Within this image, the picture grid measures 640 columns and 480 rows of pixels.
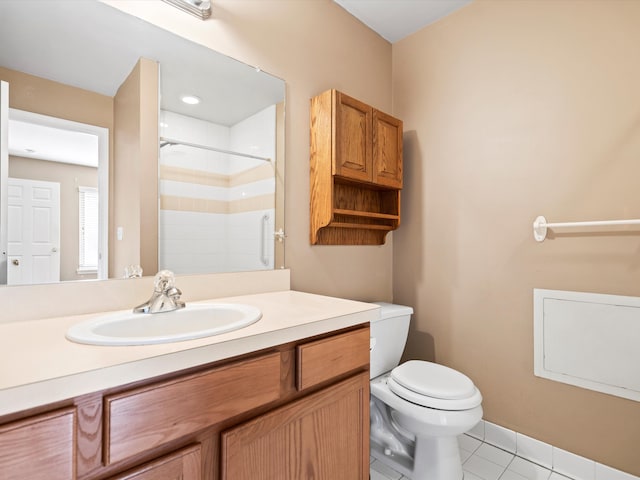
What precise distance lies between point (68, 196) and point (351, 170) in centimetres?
118

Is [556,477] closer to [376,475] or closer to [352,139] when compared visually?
[376,475]

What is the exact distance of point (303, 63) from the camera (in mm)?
1724

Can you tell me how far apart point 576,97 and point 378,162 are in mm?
952

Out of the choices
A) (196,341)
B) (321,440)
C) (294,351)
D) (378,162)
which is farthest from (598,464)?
(196,341)

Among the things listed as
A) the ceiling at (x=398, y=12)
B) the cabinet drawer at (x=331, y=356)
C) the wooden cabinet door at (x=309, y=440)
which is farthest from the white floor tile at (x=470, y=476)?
the ceiling at (x=398, y=12)

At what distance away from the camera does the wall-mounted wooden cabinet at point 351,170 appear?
5.41 feet

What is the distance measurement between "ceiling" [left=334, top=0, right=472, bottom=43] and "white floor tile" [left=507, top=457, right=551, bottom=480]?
Answer: 248 cm

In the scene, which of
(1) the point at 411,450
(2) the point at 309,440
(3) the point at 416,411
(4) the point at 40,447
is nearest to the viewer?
(4) the point at 40,447

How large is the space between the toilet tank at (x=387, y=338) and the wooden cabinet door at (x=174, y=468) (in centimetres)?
112

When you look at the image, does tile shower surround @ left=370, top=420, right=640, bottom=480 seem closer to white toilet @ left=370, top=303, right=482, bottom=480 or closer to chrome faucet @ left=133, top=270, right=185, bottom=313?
white toilet @ left=370, top=303, right=482, bottom=480

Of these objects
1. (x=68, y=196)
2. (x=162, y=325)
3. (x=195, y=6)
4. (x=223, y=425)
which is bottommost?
(x=223, y=425)

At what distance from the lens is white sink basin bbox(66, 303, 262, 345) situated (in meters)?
0.74

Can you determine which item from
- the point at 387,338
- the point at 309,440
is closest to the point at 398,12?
the point at 387,338

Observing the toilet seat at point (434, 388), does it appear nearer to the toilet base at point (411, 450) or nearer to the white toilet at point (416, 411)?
the white toilet at point (416, 411)
